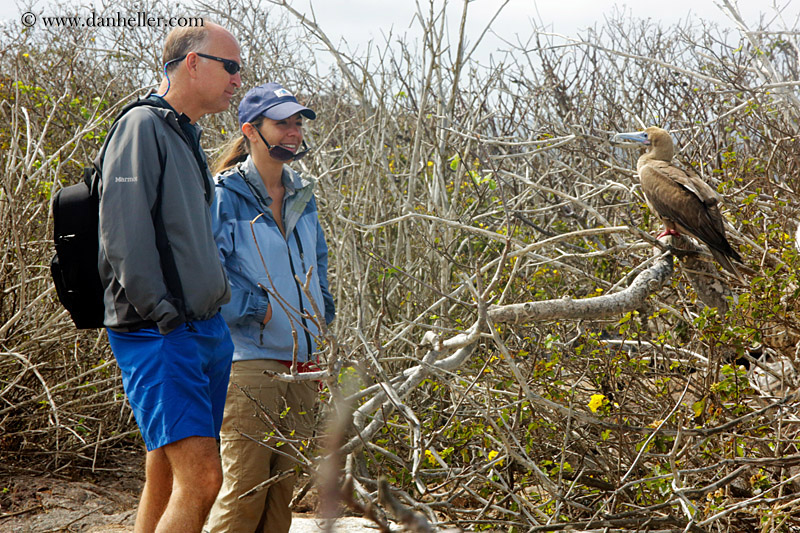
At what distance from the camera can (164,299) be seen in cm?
217

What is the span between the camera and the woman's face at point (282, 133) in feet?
9.83

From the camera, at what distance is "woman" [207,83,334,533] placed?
2.78m

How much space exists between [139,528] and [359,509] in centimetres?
197

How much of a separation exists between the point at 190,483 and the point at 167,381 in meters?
0.30

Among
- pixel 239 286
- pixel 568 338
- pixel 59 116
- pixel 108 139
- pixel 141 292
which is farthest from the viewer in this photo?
pixel 59 116

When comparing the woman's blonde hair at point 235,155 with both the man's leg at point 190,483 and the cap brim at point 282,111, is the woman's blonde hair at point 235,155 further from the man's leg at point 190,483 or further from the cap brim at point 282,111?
the man's leg at point 190,483

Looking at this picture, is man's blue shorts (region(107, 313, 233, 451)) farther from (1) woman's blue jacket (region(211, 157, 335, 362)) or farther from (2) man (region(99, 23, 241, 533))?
(1) woman's blue jacket (region(211, 157, 335, 362))

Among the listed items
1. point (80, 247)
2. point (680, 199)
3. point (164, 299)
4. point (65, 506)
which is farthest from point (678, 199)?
point (65, 506)

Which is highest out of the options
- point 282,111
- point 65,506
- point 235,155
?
point 282,111

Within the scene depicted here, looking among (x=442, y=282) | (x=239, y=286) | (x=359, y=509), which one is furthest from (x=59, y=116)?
(x=359, y=509)

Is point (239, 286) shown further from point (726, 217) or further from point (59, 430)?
point (726, 217)

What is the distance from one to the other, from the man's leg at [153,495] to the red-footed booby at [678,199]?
2359 mm

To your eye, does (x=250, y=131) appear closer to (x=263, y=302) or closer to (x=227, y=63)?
(x=227, y=63)

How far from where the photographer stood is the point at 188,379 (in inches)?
88.9
